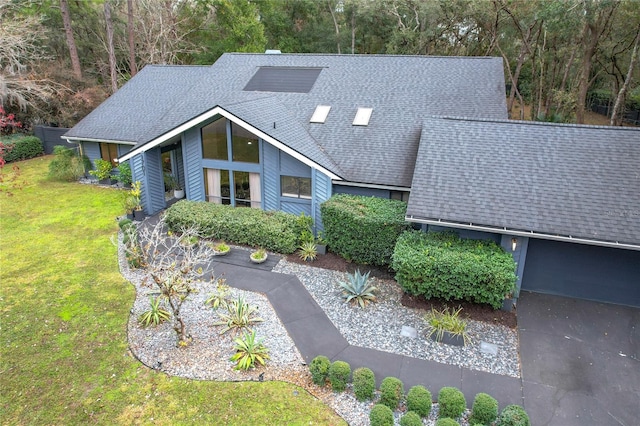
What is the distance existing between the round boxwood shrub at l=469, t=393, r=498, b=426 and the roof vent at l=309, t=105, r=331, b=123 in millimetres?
12401

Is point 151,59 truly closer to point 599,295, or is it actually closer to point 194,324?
point 194,324

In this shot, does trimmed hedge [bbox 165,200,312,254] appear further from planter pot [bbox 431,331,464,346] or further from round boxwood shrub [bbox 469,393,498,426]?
round boxwood shrub [bbox 469,393,498,426]

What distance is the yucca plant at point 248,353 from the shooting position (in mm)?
8562

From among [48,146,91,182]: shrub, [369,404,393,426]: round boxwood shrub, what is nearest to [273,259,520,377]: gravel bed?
[369,404,393,426]: round boxwood shrub

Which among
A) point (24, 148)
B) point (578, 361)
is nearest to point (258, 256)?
point (578, 361)

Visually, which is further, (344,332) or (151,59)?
(151,59)

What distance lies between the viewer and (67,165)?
21016mm

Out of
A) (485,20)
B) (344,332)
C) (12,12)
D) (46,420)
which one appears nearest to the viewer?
(46,420)

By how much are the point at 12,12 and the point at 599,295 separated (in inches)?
1528

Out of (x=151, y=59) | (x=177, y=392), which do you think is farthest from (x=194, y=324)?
(x=151, y=59)

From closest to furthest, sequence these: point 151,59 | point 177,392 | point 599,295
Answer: point 177,392
point 599,295
point 151,59

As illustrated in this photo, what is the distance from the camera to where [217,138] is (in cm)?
1526

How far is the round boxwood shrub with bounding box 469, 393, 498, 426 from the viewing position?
281 inches

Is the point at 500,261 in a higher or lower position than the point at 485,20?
lower
